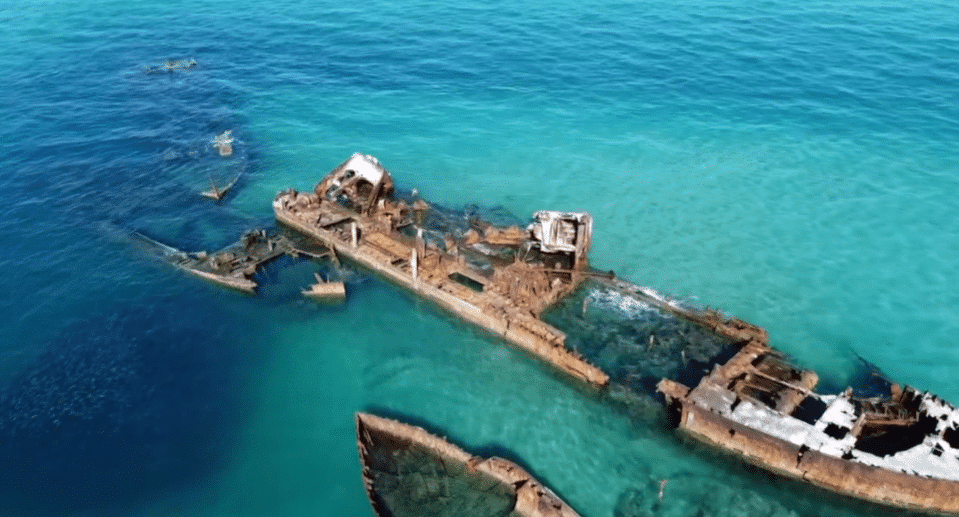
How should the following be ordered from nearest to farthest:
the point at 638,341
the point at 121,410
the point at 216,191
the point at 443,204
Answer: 1. the point at 121,410
2. the point at 638,341
3. the point at 443,204
4. the point at 216,191

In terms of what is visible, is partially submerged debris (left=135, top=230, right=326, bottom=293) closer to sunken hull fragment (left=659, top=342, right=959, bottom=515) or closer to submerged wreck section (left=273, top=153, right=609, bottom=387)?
submerged wreck section (left=273, top=153, right=609, bottom=387)

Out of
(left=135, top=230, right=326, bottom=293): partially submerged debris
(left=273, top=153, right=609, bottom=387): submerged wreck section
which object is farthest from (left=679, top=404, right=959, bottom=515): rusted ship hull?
(left=135, top=230, right=326, bottom=293): partially submerged debris

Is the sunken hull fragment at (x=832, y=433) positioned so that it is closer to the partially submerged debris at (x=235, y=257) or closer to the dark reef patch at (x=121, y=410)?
the dark reef patch at (x=121, y=410)

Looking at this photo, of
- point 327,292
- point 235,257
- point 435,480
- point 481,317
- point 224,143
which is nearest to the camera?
point 435,480

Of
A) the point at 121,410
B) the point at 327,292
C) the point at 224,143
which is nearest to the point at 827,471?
the point at 327,292

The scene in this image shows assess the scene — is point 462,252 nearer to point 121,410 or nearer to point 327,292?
point 327,292

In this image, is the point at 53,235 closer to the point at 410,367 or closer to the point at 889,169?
the point at 410,367
